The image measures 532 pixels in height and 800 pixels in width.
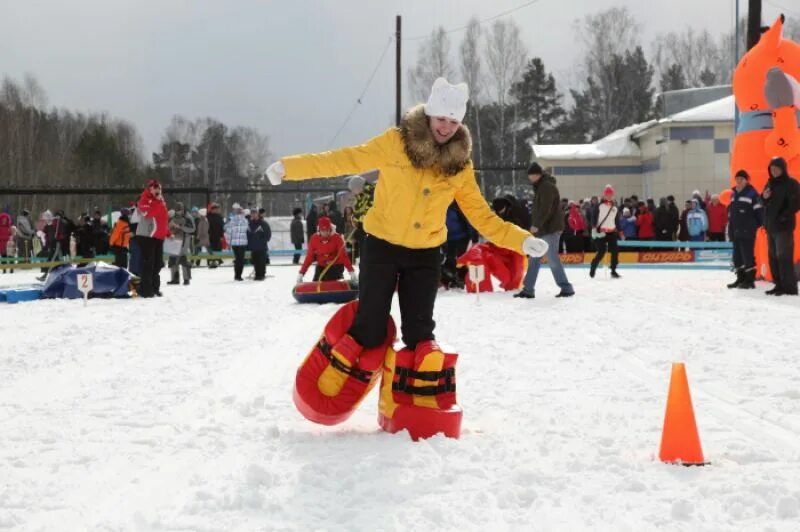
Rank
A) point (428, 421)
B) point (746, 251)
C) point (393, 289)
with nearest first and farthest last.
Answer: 1. point (428, 421)
2. point (393, 289)
3. point (746, 251)

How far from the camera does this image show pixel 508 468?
373cm

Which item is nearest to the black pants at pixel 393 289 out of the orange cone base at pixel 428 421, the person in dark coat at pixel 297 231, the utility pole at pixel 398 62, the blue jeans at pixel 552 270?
the orange cone base at pixel 428 421

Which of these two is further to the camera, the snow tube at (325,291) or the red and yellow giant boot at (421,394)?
the snow tube at (325,291)

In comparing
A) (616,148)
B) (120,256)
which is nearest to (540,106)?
(616,148)

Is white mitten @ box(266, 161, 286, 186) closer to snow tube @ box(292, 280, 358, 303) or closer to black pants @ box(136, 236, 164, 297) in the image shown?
snow tube @ box(292, 280, 358, 303)

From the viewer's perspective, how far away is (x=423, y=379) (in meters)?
4.39

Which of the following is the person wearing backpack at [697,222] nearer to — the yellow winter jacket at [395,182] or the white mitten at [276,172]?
the yellow winter jacket at [395,182]

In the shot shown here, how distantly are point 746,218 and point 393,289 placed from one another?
360 inches

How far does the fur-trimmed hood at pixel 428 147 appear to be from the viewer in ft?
14.6

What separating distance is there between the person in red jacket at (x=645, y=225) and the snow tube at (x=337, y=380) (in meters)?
20.1

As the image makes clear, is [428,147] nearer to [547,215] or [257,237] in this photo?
[547,215]

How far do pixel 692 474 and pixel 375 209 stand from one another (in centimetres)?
201

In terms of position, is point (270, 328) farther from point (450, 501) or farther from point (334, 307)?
point (450, 501)

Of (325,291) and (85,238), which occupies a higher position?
(85,238)
